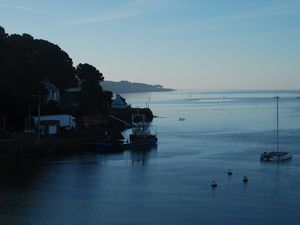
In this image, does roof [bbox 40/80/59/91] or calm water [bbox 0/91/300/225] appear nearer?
calm water [bbox 0/91/300/225]

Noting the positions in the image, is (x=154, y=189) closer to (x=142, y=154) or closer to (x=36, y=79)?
(x=142, y=154)

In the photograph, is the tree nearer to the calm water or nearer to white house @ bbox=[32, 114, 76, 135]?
white house @ bbox=[32, 114, 76, 135]

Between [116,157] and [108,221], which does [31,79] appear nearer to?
[116,157]

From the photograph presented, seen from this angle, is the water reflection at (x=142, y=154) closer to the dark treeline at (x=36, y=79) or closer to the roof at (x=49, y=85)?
the dark treeline at (x=36, y=79)

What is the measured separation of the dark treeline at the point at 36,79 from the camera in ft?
125

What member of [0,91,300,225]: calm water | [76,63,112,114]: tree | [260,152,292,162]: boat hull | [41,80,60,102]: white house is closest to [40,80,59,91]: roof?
[41,80,60,102]: white house

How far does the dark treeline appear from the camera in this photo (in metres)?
38.0

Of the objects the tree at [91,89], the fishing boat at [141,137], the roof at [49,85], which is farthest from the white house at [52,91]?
the fishing boat at [141,137]

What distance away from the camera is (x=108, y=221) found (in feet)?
64.9

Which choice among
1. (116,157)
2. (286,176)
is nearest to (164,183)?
(286,176)

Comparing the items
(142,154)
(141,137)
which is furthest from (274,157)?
(141,137)

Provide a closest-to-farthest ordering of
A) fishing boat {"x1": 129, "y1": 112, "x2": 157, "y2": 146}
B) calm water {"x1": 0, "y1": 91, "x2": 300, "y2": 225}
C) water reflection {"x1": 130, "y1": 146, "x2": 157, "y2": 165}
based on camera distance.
Result: calm water {"x1": 0, "y1": 91, "x2": 300, "y2": 225} < water reflection {"x1": 130, "y1": 146, "x2": 157, "y2": 165} < fishing boat {"x1": 129, "y1": 112, "x2": 157, "y2": 146}

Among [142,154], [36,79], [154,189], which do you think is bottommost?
[154,189]

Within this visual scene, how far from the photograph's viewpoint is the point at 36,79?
40656 mm
